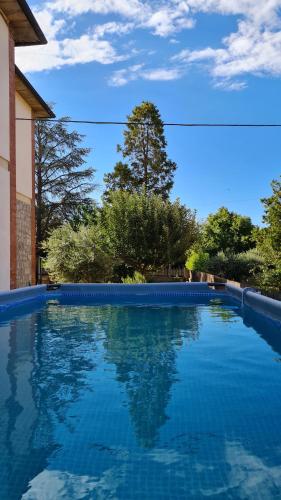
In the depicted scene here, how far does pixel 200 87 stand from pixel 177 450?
Answer: 17.7 metres

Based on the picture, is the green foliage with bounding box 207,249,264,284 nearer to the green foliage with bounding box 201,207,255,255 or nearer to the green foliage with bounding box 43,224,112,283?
the green foliage with bounding box 43,224,112,283

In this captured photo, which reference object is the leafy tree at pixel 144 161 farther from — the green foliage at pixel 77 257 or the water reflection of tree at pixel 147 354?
the water reflection of tree at pixel 147 354

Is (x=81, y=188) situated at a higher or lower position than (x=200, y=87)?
lower

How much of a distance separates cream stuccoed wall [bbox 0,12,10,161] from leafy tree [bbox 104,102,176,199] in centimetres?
1723

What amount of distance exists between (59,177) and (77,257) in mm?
14504

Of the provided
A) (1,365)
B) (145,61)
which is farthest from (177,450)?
(145,61)

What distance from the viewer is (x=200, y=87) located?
18734 mm

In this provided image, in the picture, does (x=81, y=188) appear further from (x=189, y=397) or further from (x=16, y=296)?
(x=189, y=397)

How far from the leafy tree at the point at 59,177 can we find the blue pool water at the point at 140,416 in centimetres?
2209

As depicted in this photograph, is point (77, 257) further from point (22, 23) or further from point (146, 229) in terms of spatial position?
point (22, 23)

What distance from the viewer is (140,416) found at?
361cm

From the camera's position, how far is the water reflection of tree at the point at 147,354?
144 inches

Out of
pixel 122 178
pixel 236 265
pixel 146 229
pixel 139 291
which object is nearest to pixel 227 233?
pixel 122 178

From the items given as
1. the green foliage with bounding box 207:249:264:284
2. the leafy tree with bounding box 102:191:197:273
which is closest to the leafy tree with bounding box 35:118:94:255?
the leafy tree with bounding box 102:191:197:273
